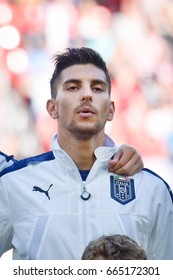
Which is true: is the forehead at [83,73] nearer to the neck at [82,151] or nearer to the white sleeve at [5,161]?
the neck at [82,151]

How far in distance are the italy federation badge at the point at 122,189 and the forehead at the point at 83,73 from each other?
0.40 meters

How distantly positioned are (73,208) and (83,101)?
403mm

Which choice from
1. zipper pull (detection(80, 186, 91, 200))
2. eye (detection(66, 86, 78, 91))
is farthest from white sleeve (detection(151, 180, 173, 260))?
eye (detection(66, 86, 78, 91))

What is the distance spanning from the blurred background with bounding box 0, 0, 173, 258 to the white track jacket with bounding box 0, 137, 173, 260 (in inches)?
223

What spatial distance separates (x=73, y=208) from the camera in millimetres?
2699

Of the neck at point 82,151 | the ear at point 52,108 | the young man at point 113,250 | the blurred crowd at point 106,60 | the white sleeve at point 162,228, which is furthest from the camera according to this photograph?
the blurred crowd at point 106,60

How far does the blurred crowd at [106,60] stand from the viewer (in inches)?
343

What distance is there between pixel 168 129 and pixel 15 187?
6546 mm

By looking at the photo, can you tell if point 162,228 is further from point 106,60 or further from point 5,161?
point 106,60

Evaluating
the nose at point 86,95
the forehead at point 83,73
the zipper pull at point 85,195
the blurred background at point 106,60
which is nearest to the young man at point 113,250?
the zipper pull at point 85,195

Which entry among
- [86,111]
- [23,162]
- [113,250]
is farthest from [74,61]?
[113,250]

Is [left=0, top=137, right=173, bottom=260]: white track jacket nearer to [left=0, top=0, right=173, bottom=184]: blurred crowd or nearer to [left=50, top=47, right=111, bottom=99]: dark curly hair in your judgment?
[left=50, top=47, right=111, bottom=99]: dark curly hair

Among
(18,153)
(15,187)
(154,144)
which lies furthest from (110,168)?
(154,144)

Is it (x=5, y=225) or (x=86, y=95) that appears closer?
(x=5, y=225)
